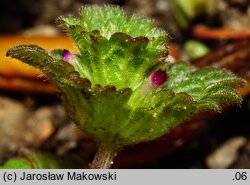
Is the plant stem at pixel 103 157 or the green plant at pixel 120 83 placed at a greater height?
the green plant at pixel 120 83

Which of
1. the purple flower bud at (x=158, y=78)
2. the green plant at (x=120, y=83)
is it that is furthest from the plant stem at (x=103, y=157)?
the purple flower bud at (x=158, y=78)

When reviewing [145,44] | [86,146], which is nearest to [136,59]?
[145,44]

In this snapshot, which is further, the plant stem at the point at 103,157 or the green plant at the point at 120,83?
the plant stem at the point at 103,157

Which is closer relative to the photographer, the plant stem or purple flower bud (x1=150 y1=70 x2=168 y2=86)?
purple flower bud (x1=150 y1=70 x2=168 y2=86)

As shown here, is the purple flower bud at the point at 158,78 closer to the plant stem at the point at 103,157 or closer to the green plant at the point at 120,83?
the green plant at the point at 120,83

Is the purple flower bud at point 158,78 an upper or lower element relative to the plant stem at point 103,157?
upper

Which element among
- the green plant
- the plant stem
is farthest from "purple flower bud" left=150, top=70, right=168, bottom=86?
the plant stem

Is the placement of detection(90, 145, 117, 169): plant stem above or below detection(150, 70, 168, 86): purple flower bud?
below

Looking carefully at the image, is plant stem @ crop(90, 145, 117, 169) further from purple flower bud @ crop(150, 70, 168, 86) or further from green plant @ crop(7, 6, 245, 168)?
purple flower bud @ crop(150, 70, 168, 86)

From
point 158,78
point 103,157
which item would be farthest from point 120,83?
point 103,157
